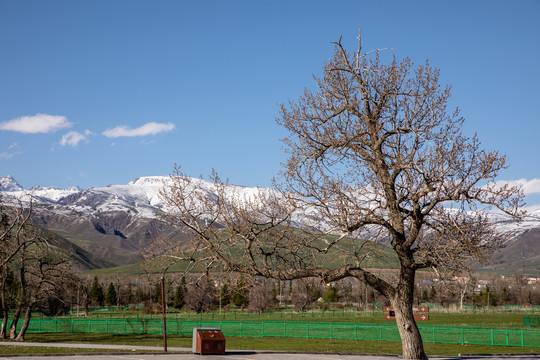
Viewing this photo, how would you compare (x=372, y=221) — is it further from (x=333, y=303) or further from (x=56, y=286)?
(x=333, y=303)

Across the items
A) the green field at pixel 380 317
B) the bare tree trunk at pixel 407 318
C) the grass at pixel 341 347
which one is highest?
the bare tree trunk at pixel 407 318

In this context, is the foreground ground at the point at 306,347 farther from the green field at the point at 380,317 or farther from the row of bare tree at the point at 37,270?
the green field at the point at 380,317

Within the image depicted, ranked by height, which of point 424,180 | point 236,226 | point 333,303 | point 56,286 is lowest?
point 333,303

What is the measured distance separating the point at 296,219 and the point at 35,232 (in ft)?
94.6

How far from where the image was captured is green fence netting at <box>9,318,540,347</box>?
4740 cm

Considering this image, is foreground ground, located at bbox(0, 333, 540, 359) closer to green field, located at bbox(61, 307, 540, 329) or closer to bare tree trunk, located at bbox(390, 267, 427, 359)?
bare tree trunk, located at bbox(390, 267, 427, 359)

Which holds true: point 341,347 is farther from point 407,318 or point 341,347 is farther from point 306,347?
point 407,318

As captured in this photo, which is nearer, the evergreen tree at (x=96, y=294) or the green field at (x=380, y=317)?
the green field at (x=380, y=317)

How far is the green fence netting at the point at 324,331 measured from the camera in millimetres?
47400

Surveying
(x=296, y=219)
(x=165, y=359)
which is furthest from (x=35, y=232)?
(x=296, y=219)

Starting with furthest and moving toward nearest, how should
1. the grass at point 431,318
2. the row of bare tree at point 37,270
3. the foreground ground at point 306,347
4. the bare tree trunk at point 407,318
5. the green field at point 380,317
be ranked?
the green field at point 380,317, the grass at point 431,318, the row of bare tree at point 37,270, the foreground ground at point 306,347, the bare tree trunk at point 407,318

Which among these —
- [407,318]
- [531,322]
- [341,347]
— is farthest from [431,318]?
[407,318]

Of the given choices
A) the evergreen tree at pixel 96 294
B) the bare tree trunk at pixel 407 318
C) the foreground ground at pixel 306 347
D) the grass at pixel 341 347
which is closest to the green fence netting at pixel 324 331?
the grass at pixel 341 347

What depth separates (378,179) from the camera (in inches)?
853
